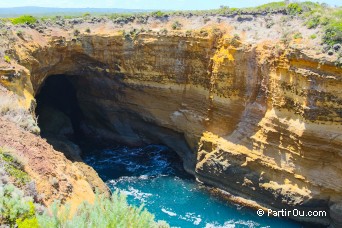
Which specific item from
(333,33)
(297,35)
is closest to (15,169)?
(297,35)

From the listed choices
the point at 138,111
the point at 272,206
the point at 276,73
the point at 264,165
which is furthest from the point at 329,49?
the point at 138,111

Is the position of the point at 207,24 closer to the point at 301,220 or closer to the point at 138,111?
the point at 138,111

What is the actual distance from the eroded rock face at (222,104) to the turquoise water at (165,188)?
101cm

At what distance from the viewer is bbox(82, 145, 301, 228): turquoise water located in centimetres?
2142

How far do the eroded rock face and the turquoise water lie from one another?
39.8 inches

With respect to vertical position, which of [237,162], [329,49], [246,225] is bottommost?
[246,225]

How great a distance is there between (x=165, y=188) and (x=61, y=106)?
538 inches

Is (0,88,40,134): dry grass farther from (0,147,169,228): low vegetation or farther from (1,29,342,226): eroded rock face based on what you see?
(0,147,169,228): low vegetation

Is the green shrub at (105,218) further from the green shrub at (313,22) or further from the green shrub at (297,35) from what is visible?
the green shrub at (313,22)

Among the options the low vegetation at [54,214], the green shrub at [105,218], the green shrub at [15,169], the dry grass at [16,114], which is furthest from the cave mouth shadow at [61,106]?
the green shrub at [105,218]

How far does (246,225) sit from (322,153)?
5456 millimetres

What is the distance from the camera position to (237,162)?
76.4ft

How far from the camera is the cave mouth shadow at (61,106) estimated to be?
101 ft

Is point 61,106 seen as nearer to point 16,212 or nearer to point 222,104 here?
point 222,104
